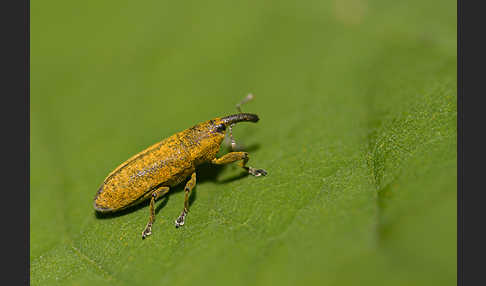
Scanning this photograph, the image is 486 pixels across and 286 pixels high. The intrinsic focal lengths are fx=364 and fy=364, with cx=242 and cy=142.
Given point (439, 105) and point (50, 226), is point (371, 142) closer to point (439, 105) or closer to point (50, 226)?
point (439, 105)

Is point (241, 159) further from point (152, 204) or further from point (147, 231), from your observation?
point (147, 231)

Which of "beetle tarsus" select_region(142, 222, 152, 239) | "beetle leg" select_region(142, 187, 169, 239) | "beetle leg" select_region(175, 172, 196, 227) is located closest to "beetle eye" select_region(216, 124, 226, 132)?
"beetle leg" select_region(175, 172, 196, 227)

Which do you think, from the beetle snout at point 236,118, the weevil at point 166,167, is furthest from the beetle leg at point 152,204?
the beetle snout at point 236,118

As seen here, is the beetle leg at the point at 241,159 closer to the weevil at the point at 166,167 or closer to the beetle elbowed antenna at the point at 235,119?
the weevil at the point at 166,167

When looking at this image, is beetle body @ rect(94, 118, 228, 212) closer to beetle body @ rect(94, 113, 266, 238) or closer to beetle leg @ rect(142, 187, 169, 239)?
beetle body @ rect(94, 113, 266, 238)

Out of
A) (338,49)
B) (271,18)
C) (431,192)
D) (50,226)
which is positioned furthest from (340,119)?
(50,226)

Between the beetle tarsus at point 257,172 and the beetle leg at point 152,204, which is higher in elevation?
the beetle tarsus at point 257,172
